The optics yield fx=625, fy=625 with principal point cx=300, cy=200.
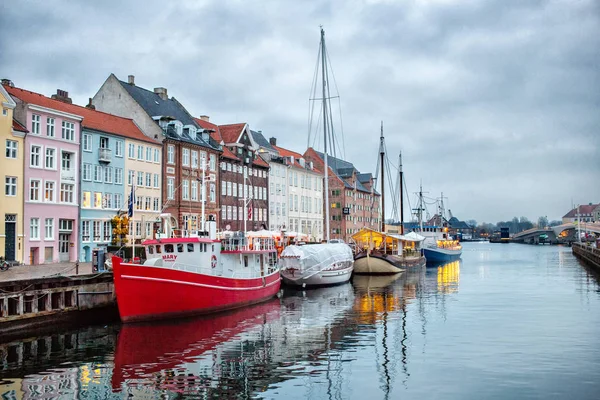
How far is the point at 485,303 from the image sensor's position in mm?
42312

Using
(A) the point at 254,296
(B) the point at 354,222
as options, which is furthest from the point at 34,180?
(B) the point at 354,222

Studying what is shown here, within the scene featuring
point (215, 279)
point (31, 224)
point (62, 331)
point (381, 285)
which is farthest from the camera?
point (381, 285)

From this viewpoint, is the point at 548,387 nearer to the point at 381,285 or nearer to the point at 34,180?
the point at 381,285

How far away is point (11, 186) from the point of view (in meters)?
46.9

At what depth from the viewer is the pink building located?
158ft

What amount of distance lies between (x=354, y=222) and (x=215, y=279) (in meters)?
83.3

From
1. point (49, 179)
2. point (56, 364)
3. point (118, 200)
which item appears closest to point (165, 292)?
point (56, 364)

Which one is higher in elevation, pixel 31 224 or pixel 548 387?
pixel 31 224

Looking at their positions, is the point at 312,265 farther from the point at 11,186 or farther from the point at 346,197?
the point at 346,197

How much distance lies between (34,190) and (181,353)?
29.4 meters

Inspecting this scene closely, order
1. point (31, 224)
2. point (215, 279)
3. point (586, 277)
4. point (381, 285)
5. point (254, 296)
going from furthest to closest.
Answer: point (586, 277), point (381, 285), point (31, 224), point (254, 296), point (215, 279)

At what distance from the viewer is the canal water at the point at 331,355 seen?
1970 cm

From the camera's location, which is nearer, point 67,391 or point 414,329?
point 67,391

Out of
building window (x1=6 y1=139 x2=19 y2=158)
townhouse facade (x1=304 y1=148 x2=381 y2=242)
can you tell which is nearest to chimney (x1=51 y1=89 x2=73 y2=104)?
building window (x1=6 y1=139 x2=19 y2=158)
